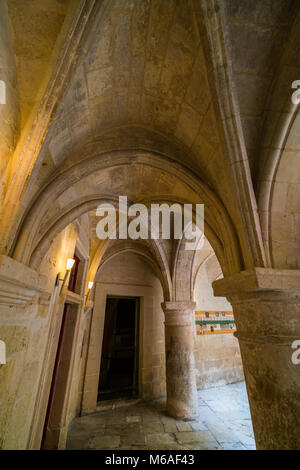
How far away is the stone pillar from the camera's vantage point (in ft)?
4.77

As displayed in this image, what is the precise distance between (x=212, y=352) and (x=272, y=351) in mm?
5995

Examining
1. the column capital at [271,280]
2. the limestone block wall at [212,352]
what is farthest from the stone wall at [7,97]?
the limestone block wall at [212,352]

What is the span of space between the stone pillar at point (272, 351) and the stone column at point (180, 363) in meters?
3.21

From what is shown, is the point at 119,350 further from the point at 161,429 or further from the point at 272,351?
the point at 272,351

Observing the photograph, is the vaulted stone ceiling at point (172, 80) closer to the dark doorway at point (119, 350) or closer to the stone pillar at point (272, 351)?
the stone pillar at point (272, 351)

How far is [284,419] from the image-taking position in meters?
1.45

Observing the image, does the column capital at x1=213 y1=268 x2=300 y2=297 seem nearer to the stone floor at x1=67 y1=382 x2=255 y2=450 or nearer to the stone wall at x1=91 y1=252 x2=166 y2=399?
the stone floor at x1=67 y1=382 x2=255 y2=450

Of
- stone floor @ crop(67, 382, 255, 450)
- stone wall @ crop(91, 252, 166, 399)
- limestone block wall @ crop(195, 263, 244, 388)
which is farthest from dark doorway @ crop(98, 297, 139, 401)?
limestone block wall @ crop(195, 263, 244, 388)

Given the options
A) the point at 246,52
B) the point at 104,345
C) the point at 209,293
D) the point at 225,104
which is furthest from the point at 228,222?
the point at 104,345

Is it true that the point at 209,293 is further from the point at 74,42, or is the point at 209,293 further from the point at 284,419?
the point at 74,42

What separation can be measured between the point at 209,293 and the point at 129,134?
6350 millimetres

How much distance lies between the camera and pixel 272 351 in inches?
62.0

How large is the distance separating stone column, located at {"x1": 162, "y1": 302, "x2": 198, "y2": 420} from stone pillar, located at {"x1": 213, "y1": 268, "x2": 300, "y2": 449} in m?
3.21

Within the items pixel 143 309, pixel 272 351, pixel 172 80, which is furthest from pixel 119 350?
pixel 172 80
